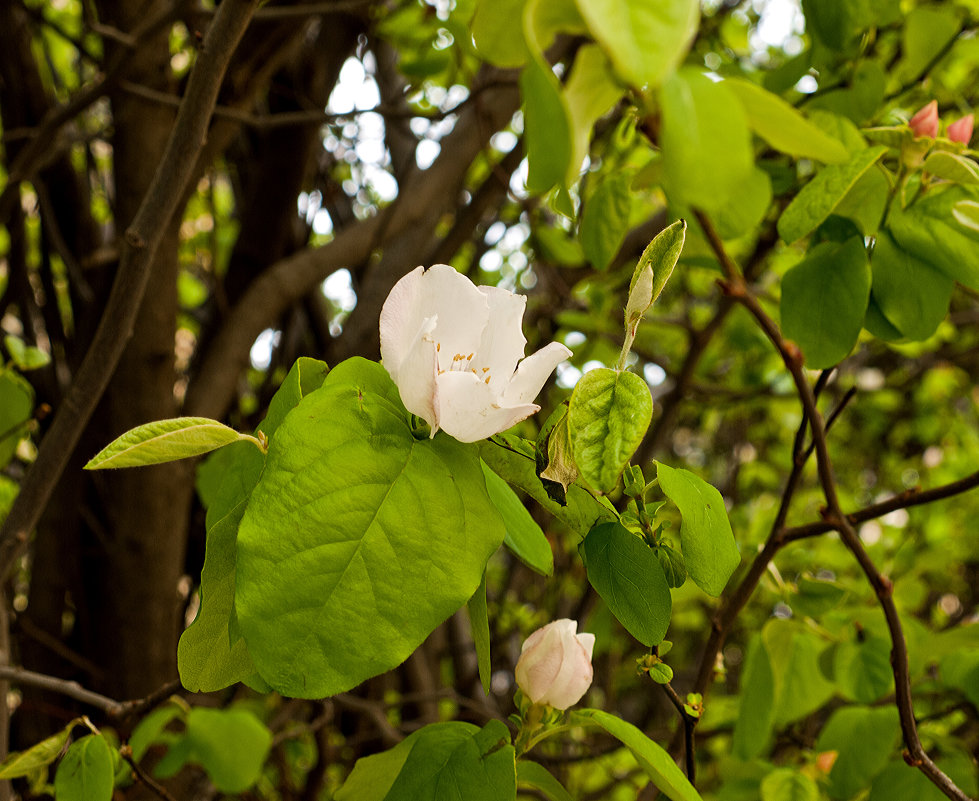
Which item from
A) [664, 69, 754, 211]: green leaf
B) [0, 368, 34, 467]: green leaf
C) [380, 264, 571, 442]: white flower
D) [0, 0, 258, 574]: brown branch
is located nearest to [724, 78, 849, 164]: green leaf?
[664, 69, 754, 211]: green leaf

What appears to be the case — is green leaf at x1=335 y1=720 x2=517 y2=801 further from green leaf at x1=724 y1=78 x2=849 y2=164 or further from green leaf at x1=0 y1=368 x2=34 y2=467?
green leaf at x1=0 y1=368 x2=34 y2=467

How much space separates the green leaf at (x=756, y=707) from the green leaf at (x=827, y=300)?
34 centimetres

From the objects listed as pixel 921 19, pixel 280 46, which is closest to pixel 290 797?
pixel 280 46

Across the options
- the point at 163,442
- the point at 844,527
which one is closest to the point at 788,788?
the point at 844,527

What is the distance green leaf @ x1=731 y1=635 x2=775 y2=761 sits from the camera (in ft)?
2.66

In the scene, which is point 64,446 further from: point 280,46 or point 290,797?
point 290,797

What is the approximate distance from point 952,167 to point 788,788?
0.54 metres

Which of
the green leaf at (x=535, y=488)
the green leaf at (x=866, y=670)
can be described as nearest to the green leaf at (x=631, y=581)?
the green leaf at (x=535, y=488)

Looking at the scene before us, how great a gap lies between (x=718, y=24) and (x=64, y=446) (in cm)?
144

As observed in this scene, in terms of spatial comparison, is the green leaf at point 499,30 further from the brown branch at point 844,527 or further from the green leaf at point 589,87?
the brown branch at point 844,527

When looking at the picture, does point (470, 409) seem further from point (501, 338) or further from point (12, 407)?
point (12, 407)

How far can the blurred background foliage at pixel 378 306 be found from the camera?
0.82 metres

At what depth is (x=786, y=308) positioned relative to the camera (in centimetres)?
63

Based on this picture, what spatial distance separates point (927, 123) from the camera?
1.86 feet
